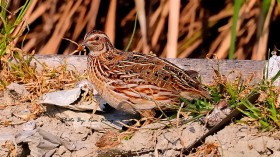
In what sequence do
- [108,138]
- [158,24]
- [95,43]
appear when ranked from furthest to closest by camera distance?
[158,24] → [95,43] → [108,138]

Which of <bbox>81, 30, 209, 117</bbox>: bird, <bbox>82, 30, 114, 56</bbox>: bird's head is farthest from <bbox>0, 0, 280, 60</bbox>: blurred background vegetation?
<bbox>81, 30, 209, 117</bbox>: bird

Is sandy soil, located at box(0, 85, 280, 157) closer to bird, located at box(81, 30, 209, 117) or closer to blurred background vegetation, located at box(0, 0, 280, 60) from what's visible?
bird, located at box(81, 30, 209, 117)

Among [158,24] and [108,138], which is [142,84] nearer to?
[108,138]

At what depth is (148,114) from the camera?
3.84 metres

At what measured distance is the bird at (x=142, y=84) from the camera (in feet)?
12.6

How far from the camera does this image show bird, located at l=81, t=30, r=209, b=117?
383 cm

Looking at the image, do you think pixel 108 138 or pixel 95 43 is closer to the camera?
pixel 108 138

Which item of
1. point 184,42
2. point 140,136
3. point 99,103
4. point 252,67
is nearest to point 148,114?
point 140,136

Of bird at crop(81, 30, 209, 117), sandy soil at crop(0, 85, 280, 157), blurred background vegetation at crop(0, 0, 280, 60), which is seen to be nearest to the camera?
sandy soil at crop(0, 85, 280, 157)

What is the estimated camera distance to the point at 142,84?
152 inches

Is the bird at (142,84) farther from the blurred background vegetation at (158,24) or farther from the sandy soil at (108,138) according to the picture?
the blurred background vegetation at (158,24)

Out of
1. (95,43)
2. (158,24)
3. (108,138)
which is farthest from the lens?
(158,24)

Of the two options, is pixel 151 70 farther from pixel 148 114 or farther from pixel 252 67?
pixel 252 67

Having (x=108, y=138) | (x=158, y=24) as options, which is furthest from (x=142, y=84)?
(x=158, y=24)
